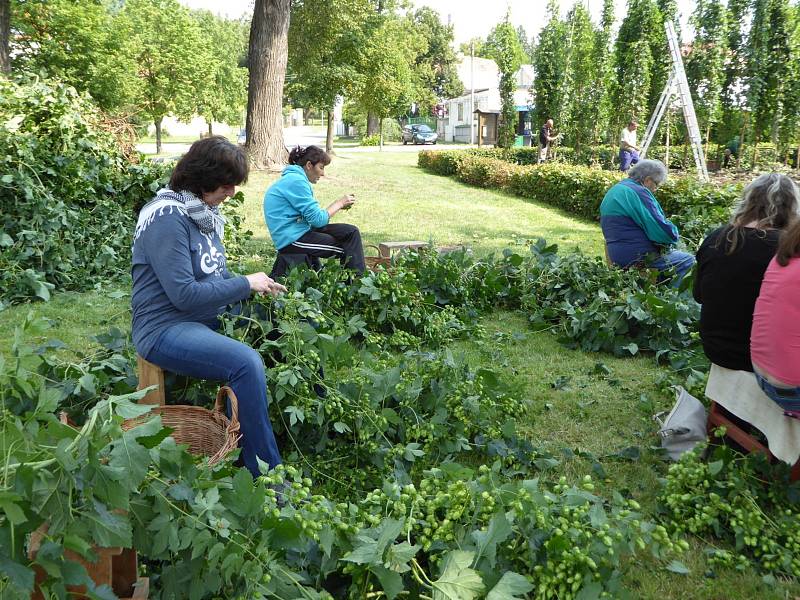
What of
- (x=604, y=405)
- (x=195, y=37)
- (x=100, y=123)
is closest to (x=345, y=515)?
(x=604, y=405)

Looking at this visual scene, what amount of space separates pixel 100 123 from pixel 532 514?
8.01 metres

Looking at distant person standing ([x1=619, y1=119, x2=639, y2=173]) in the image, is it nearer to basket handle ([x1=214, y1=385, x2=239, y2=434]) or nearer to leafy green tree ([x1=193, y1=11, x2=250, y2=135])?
basket handle ([x1=214, y1=385, x2=239, y2=434])

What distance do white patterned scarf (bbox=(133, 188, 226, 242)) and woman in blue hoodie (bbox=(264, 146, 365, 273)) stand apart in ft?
8.37

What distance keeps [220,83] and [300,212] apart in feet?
139

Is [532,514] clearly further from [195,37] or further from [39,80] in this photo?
[195,37]

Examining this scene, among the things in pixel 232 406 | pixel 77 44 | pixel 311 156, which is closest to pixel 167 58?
pixel 77 44

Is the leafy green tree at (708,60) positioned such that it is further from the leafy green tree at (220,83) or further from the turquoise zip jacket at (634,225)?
the leafy green tree at (220,83)

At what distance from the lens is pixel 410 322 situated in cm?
575

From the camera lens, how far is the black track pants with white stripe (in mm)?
5902

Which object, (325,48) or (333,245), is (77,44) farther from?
(333,245)

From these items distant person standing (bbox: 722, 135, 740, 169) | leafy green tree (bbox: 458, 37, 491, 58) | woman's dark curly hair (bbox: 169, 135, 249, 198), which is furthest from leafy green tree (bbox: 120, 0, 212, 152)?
leafy green tree (bbox: 458, 37, 491, 58)

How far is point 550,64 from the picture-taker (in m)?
22.3

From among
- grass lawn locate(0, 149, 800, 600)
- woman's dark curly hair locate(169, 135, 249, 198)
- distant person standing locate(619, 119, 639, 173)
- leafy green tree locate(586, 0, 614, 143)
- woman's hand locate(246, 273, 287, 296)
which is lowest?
grass lawn locate(0, 149, 800, 600)

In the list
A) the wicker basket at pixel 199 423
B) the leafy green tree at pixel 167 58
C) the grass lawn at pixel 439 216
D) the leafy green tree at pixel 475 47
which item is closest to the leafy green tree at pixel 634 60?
the grass lawn at pixel 439 216
